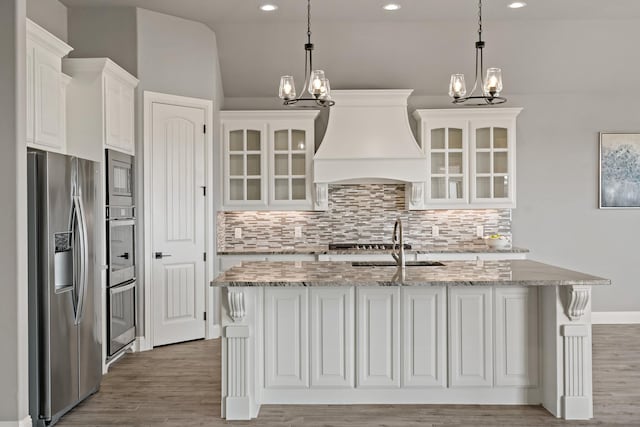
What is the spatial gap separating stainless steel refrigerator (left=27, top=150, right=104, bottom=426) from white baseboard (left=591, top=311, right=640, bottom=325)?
17.9 ft

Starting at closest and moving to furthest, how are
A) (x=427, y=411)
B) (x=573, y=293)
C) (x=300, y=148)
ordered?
(x=573, y=293), (x=427, y=411), (x=300, y=148)

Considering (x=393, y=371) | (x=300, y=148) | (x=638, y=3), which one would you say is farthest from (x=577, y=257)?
(x=393, y=371)

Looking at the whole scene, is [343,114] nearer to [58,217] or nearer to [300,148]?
[300,148]

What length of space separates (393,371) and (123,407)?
6.01 feet

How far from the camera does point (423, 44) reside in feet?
22.1

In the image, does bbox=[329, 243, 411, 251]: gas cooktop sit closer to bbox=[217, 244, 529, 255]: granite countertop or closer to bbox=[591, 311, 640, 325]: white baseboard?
bbox=[217, 244, 529, 255]: granite countertop

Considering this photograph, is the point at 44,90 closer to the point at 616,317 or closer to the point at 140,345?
the point at 140,345

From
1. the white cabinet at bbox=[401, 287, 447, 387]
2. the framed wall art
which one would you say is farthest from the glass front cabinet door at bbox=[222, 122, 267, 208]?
the framed wall art

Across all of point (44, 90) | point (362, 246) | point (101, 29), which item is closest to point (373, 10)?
point (362, 246)

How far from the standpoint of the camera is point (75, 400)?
409 centimetres

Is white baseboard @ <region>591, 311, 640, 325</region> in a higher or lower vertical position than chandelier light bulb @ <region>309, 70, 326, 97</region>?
lower

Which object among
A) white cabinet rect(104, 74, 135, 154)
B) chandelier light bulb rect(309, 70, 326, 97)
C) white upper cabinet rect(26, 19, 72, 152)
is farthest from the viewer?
white cabinet rect(104, 74, 135, 154)

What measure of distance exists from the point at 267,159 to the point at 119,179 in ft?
6.26

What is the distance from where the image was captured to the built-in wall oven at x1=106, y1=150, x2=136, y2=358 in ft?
17.3
